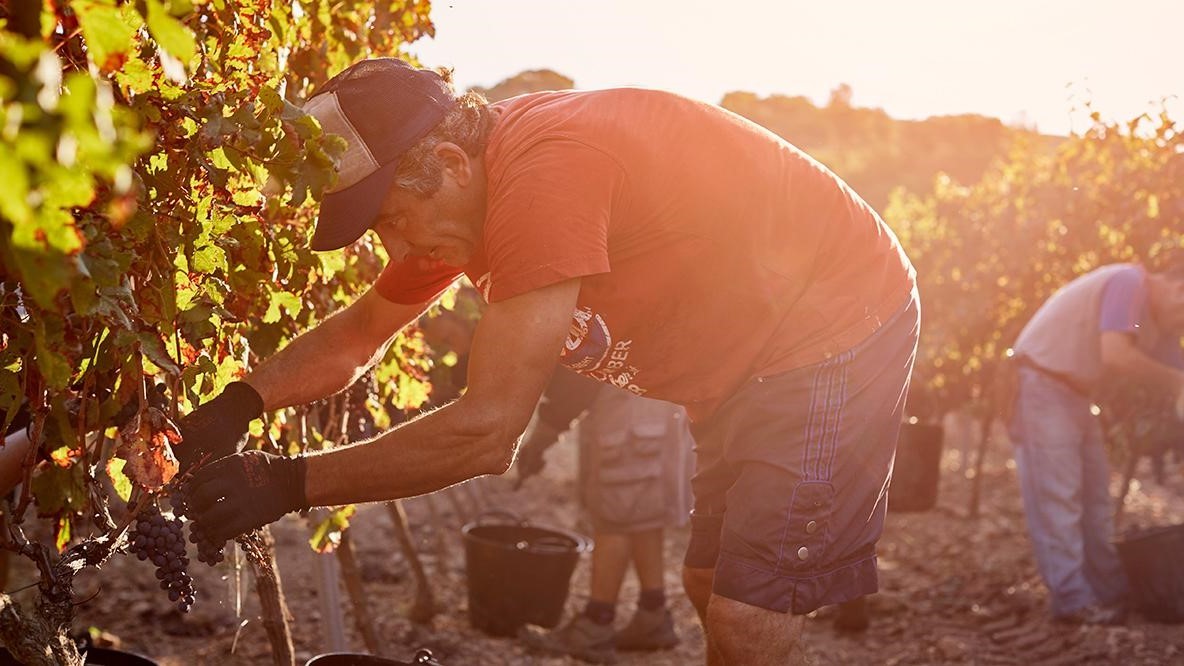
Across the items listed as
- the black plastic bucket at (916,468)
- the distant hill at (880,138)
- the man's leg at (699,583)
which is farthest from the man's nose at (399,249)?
the distant hill at (880,138)

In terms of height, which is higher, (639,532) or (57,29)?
(57,29)

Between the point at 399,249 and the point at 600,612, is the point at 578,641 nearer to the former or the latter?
the point at 600,612

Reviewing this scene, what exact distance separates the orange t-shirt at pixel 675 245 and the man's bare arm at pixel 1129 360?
9.28 feet

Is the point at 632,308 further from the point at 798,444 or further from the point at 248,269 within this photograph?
the point at 248,269

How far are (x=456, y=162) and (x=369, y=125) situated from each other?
179 mm

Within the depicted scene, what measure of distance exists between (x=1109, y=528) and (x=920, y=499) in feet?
5.90

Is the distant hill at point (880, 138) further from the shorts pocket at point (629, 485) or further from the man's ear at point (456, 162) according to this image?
the man's ear at point (456, 162)

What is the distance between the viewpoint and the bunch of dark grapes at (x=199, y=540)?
5.90 ft

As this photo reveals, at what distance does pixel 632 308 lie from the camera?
221cm

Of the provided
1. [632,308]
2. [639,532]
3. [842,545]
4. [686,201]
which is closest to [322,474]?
[632,308]

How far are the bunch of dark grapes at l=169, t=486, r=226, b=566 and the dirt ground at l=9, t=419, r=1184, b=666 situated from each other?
80 cm

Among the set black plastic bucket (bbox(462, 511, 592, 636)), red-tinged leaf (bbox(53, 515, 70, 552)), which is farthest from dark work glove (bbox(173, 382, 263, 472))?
black plastic bucket (bbox(462, 511, 592, 636))

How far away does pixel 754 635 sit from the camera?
2197 millimetres

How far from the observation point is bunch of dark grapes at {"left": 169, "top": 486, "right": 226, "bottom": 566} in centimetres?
180
